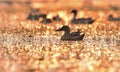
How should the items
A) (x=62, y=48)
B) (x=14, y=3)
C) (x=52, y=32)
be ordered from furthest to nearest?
1. (x=14, y=3)
2. (x=52, y=32)
3. (x=62, y=48)

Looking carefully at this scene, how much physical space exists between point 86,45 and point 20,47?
2.99 m

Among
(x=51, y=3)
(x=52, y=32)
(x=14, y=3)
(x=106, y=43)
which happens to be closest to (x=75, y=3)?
(x=51, y=3)

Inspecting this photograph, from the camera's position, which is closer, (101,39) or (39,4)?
(101,39)

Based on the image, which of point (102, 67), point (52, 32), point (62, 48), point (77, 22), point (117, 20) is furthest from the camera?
point (117, 20)

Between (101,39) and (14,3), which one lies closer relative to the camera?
(101,39)

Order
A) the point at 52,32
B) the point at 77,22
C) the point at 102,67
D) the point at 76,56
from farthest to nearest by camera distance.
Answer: the point at 77,22
the point at 52,32
the point at 76,56
the point at 102,67

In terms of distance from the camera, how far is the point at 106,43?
25.9m

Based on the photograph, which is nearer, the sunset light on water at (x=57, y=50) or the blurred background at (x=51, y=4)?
the sunset light on water at (x=57, y=50)

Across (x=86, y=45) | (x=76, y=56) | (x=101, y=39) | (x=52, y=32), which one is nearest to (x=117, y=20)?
(x=52, y=32)

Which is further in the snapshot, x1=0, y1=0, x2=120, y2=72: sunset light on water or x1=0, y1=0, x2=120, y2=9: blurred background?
x1=0, y1=0, x2=120, y2=9: blurred background

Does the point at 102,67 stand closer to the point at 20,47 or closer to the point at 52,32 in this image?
the point at 20,47

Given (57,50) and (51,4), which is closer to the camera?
(57,50)

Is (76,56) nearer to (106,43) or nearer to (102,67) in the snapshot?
(102,67)

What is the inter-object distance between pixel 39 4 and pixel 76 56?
146ft
